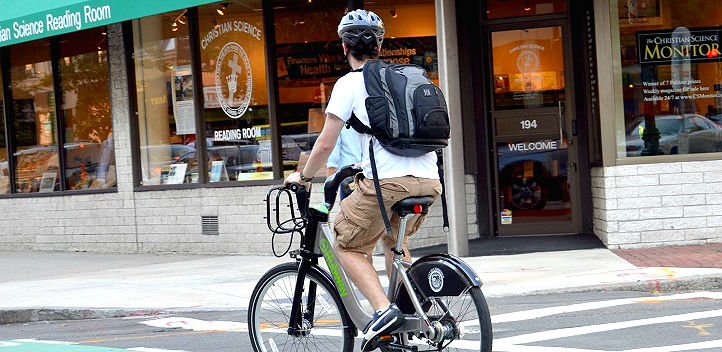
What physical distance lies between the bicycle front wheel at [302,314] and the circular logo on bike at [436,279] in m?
0.59

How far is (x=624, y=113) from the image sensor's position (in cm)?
1111

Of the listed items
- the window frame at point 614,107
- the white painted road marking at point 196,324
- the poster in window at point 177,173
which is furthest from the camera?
the poster in window at point 177,173

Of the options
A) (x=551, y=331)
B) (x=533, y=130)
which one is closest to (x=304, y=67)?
(x=533, y=130)

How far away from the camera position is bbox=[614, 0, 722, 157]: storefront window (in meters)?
11.1

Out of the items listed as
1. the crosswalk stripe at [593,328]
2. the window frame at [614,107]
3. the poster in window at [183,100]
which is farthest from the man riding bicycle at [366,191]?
the poster in window at [183,100]

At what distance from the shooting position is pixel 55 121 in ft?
52.3

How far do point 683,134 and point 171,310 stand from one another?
19.5ft

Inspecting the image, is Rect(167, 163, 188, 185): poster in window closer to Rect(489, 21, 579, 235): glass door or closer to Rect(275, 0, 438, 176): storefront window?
Rect(275, 0, 438, 176): storefront window

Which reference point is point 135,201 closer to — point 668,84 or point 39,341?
point 39,341

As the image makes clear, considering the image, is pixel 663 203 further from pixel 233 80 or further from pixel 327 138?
pixel 327 138

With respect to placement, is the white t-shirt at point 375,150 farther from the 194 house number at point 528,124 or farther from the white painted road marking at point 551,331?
the 194 house number at point 528,124

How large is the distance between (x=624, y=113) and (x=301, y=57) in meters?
4.12

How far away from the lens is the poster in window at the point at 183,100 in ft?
45.3

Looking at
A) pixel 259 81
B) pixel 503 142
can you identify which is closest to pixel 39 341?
pixel 259 81
